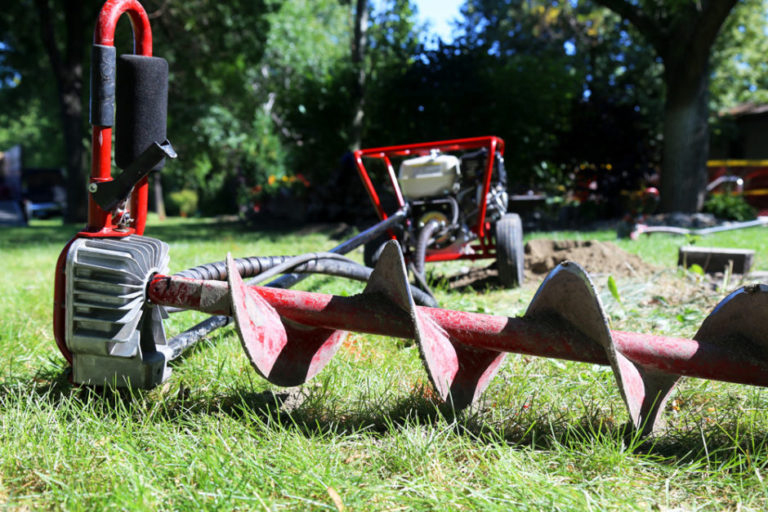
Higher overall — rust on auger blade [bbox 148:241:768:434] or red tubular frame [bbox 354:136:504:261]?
red tubular frame [bbox 354:136:504:261]

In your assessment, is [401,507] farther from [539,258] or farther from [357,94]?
[357,94]

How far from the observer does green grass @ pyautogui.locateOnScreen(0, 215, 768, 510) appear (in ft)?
4.46

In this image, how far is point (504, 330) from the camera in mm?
1646

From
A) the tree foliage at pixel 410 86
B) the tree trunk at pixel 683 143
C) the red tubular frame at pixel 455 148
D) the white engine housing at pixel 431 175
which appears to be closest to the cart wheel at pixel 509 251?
the red tubular frame at pixel 455 148

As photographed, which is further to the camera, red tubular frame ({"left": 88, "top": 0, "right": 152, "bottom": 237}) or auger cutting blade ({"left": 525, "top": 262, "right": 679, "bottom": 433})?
red tubular frame ({"left": 88, "top": 0, "right": 152, "bottom": 237})

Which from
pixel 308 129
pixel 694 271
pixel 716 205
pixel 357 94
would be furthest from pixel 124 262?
pixel 716 205

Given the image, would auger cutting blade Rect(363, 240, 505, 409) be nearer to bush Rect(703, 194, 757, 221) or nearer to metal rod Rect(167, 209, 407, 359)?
metal rod Rect(167, 209, 407, 359)

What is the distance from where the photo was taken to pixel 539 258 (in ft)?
16.2

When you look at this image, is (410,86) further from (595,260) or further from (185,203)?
(185,203)

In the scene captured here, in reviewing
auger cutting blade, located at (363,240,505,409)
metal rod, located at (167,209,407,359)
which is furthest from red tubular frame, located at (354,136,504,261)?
auger cutting blade, located at (363,240,505,409)

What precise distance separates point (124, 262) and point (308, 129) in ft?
38.5

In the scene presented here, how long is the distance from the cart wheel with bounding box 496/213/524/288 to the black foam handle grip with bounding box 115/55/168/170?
110 inches

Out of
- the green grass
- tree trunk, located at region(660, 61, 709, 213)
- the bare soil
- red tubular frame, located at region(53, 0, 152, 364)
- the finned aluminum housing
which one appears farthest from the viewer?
tree trunk, located at region(660, 61, 709, 213)

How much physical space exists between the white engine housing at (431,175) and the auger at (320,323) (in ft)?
8.20
